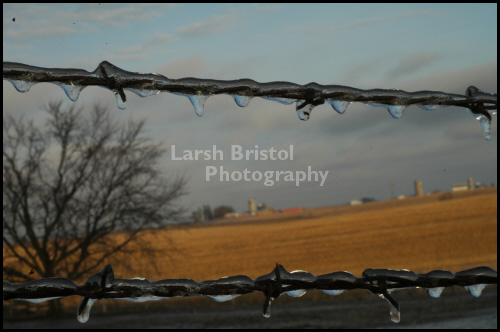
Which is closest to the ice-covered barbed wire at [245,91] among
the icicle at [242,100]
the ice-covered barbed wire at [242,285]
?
the icicle at [242,100]

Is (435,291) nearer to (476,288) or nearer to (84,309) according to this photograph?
(476,288)

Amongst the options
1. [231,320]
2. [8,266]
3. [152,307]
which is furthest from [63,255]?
[152,307]

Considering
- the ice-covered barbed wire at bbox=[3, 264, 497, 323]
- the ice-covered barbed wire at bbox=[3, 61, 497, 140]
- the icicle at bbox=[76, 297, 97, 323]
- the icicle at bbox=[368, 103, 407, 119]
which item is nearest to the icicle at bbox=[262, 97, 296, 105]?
the ice-covered barbed wire at bbox=[3, 61, 497, 140]

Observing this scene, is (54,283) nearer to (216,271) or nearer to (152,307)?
(216,271)

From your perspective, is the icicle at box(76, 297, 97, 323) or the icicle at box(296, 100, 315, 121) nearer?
the icicle at box(76, 297, 97, 323)

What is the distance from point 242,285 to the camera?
0.67 m

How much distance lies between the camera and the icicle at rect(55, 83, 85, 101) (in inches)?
28.0

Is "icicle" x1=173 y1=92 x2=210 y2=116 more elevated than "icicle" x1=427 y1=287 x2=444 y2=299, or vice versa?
"icicle" x1=173 y1=92 x2=210 y2=116

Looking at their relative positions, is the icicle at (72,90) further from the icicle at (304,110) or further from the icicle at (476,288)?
the icicle at (476,288)

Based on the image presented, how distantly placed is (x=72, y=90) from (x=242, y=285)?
1.32ft

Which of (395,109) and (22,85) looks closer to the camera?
(22,85)

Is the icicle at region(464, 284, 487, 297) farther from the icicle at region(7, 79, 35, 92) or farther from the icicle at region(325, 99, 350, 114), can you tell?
the icicle at region(7, 79, 35, 92)

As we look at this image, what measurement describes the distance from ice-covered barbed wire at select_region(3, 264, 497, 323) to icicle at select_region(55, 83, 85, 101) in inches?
10.8

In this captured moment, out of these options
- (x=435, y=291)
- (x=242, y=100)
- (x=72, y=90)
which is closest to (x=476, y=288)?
(x=435, y=291)
